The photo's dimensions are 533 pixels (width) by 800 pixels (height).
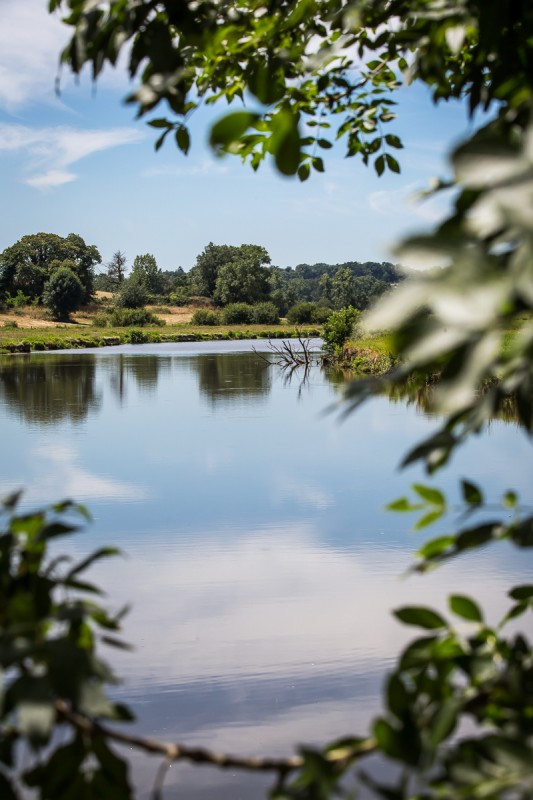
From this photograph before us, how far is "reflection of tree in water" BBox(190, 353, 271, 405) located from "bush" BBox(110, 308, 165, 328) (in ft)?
87.8

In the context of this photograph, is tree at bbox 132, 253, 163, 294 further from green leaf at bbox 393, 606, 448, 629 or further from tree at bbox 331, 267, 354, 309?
green leaf at bbox 393, 606, 448, 629

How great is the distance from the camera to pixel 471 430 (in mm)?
710

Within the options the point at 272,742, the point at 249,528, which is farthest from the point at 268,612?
the point at 249,528

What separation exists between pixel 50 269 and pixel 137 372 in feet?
148

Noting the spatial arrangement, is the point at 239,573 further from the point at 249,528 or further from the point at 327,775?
the point at 327,775

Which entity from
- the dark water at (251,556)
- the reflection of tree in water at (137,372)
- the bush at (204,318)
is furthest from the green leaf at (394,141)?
the bush at (204,318)

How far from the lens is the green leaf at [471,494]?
1014 millimetres

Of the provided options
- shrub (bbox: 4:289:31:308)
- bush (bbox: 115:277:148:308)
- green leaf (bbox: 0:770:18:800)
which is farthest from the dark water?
bush (bbox: 115:277:148:308)

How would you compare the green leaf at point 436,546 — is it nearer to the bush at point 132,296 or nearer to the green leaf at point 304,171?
the green leaf at point 304,171

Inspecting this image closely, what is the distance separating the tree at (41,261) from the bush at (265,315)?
13.5 m

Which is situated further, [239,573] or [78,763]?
[239,573]

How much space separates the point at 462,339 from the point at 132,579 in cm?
404

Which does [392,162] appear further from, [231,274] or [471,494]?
[231,274]

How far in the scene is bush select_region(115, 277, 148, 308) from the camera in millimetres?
59906
